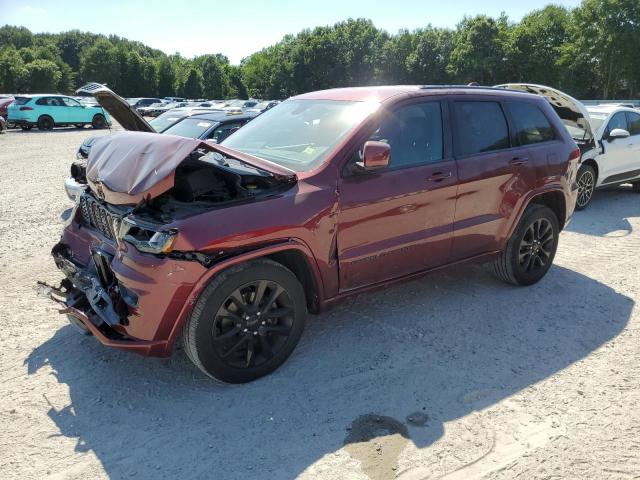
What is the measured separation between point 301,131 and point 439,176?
3.85ft

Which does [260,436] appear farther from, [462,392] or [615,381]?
[615,381]

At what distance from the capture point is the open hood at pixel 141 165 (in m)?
3.19

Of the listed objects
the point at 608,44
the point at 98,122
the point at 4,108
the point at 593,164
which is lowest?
the point at 593,164

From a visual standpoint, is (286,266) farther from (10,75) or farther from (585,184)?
(10,75)

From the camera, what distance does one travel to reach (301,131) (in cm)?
429

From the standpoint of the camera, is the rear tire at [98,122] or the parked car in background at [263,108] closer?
the parked car in background at [263,108]

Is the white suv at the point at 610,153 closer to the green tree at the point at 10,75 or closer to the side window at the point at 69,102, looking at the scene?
the side window at the point at 69,102

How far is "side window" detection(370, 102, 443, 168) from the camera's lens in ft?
13.4

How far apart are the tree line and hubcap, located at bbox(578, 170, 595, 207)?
3931cm

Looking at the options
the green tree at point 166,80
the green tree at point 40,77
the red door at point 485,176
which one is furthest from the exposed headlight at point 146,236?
the green tree at point 166,80

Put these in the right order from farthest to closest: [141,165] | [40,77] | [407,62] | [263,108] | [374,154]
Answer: [407,62] < [40,77] < [263,108] < [374,154] < [141,165]

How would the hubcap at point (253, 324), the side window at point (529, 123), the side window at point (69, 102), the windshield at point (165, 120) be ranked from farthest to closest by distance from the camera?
1. the side window at point (69, 102)
2. the windshield at point (165, 120)
3. the side window at point (529, 123)
4. the hubcap at point (253, 324)

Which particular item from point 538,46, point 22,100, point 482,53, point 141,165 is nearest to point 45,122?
point 22,100

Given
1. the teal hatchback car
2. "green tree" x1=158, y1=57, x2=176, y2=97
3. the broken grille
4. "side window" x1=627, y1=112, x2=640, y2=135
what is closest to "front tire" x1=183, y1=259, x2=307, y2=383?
the broken grille
